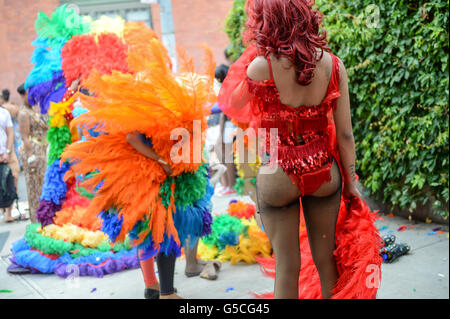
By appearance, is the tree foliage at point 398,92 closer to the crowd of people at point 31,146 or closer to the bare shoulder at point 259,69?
the bare shoulder at point 259,69

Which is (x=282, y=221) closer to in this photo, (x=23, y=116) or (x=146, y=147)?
(x=146, y=147)

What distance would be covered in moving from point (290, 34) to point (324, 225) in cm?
93

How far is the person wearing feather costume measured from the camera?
8.82ft

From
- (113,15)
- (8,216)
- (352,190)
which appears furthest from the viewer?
(113,15)

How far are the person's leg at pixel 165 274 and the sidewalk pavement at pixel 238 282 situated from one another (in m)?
0.30

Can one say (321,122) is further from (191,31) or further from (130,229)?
(191,31)

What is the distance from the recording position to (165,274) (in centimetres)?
304

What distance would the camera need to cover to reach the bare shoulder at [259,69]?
200 centimetres

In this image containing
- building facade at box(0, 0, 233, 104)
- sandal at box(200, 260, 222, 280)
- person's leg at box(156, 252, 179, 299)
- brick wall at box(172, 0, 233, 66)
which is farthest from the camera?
brick wall at box(172, 0, 233, 66)

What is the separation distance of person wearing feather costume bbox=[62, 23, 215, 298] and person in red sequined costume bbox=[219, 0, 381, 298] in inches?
25.3

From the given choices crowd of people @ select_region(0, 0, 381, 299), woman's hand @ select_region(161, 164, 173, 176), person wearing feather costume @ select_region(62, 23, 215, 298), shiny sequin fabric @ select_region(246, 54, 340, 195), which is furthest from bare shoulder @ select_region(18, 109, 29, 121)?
shiny sequin fabric @ select_region(246, 54, 340, 195)

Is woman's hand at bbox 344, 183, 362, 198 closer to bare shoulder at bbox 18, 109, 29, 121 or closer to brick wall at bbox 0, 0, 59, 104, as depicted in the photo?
brick wall at bbox 0, 0, 59, 104

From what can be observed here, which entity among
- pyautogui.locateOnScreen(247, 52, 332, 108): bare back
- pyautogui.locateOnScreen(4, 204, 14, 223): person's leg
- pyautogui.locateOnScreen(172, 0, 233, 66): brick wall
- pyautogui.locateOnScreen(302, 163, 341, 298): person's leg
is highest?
pyautogui.locateOnScreen(172, 0, 233, 66): brick wall

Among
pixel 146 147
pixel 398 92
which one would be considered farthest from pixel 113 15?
pixel 146 147
